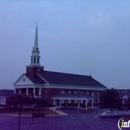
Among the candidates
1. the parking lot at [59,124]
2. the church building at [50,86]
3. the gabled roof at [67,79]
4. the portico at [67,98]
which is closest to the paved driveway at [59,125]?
the parking lot at [59,124]

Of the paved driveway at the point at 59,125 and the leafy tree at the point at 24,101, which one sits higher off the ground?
the leafy tree at the point at 24,101

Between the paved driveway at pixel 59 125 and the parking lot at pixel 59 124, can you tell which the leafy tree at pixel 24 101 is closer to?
the parking lot at pixel 59 124

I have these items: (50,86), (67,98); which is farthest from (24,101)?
(67,98)

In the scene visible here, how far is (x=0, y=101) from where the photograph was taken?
92.4 metres

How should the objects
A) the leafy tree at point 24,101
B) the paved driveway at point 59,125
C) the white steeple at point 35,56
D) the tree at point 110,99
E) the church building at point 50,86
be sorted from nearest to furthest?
the paved driveway at point 59,125, the tree at point 110,99, the leafy tree at point 24,101, the church building at point 50,86, the white steeple at point 35,56

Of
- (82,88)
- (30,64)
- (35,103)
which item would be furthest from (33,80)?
(82,88)

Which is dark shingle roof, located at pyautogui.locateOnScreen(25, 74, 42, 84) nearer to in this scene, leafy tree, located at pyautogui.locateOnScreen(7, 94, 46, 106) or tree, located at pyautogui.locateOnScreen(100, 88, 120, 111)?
leafy tree, located at pyautogui.locateOnScreen(7, 94, 46, 106)

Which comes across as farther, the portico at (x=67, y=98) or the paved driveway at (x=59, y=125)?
the portico at (x=67, y=98)

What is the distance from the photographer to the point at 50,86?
3145 inches

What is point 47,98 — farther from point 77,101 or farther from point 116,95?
point 116,95

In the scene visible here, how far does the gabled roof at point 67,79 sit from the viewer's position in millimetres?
82944

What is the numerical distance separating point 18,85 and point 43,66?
885 centimetres

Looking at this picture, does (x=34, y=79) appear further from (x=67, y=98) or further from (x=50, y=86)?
(x=67, y=98)

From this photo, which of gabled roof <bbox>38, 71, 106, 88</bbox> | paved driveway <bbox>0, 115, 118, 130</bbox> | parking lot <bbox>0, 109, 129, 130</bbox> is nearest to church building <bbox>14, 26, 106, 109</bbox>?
gabled roof <bbox>38, 71, 106, 88</bbox>
